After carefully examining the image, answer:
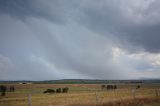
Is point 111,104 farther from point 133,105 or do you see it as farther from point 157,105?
point 157,105

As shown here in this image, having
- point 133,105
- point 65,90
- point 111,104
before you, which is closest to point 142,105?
point 133,105

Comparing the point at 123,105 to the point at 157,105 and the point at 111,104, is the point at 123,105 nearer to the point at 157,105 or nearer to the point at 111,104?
the point at 111,104

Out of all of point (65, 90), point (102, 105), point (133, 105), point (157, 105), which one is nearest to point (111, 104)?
point (102, 105)

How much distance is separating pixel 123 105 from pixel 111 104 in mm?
1065

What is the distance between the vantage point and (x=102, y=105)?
53.6 feet

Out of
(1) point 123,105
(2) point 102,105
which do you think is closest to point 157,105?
(1) point 123,105

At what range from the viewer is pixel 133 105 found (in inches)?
635

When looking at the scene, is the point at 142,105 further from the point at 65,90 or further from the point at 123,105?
the point at 65,90

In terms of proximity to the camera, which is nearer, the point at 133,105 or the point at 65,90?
the point at 133,105

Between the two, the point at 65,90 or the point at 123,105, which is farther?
the point at 65,90

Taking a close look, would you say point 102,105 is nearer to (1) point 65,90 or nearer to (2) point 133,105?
(2) point 133,105

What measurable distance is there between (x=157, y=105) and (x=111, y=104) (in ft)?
13.8

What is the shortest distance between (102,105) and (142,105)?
3447 millimetres

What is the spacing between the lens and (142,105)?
53.1ft
